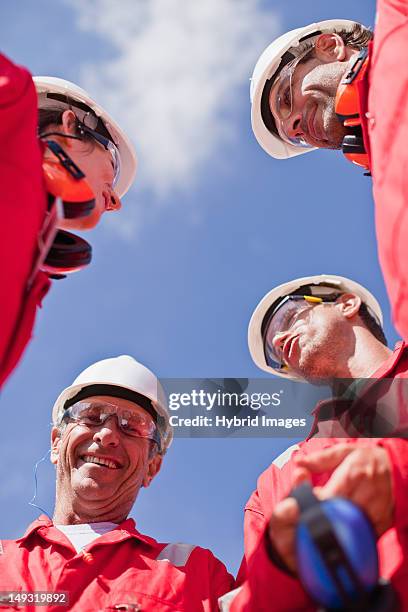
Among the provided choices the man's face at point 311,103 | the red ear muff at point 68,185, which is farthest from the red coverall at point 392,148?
the man's face at point 311,103

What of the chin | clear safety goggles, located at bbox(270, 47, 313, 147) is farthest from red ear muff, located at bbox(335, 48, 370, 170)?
the chin

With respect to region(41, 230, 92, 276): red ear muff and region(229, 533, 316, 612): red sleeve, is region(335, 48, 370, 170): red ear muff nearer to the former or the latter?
region(41, 230, 92, 276): red ear muff

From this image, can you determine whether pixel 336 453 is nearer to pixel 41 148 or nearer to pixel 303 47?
pixel 41 148

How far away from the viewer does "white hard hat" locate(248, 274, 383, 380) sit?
5.93 metres

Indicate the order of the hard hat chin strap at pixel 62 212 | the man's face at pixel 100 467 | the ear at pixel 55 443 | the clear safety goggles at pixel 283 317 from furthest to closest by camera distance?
1. the clear safety goggles at pixel 283 317
2. the ear at pixel 55 443
3. the man's face at pixel 100 467
4. the hard hat chin strap at pixel 62 212

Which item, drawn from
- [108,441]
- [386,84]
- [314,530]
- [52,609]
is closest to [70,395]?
[108,441]

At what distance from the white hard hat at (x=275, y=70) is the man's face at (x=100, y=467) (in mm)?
2293

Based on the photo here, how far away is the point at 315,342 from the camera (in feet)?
17.0

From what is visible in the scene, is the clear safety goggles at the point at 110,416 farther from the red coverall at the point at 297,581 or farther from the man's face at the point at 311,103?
the red coverall at the point at 297,581

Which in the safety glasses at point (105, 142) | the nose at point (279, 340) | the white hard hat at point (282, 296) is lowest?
the nose at point (279, 340)

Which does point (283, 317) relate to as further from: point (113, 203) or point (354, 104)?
point (354, 104)

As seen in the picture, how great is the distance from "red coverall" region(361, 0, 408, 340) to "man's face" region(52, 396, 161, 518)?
2.74 m

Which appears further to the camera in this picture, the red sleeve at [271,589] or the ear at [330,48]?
the ear at [330,48]

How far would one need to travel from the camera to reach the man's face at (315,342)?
503 cm
